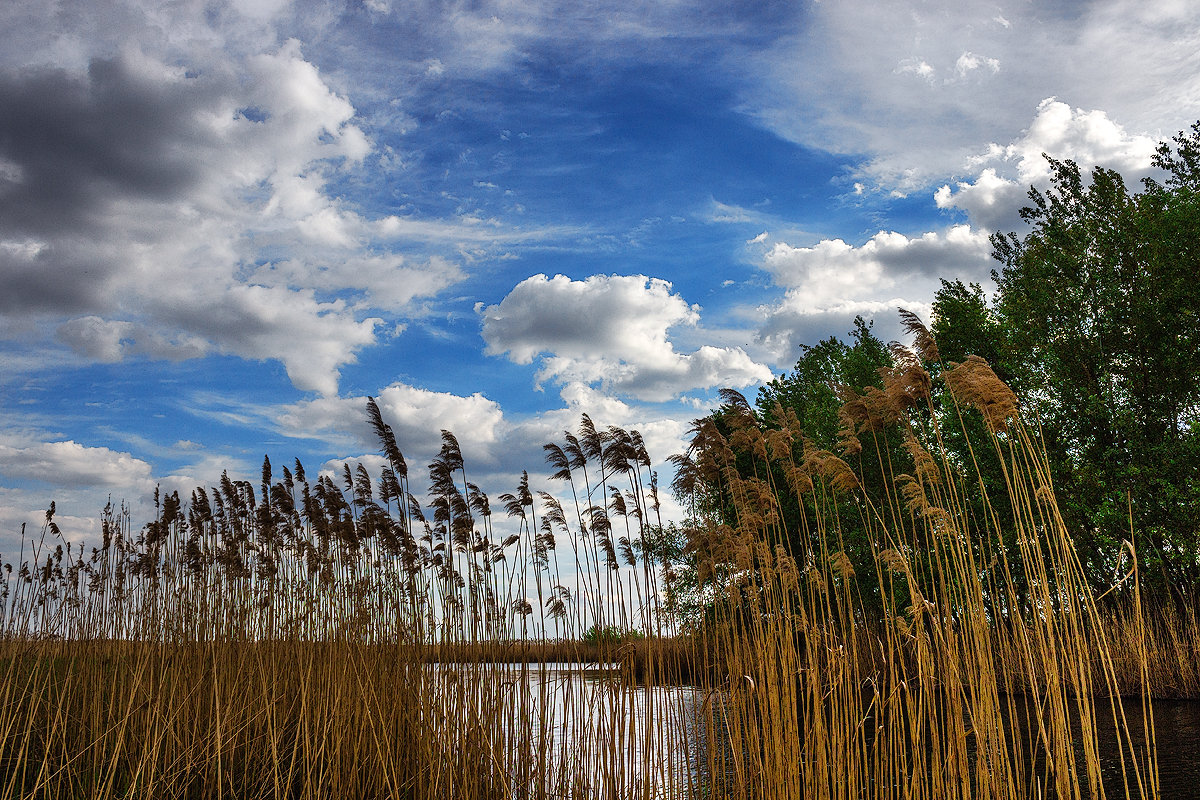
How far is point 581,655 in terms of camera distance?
5.98m

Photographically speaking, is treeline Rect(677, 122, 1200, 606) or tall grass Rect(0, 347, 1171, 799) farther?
treeline Rect(677, 122, 1200, 606)

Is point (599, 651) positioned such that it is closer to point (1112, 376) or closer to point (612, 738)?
point (612, 738)

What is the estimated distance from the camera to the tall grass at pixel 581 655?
3.92 metres

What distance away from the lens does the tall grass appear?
392 centimetres

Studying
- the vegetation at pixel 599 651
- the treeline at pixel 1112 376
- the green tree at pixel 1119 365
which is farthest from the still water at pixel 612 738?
the green tree at pixel 1119 365

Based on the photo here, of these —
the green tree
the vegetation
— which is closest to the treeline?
the green tree

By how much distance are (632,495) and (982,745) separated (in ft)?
9.70

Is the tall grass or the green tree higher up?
the green tree

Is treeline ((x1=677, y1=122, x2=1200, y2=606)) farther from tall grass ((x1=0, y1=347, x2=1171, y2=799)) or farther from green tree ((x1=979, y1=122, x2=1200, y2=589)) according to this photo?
tall grass ((x1=0, y1=347, x2=1171, y2=799))

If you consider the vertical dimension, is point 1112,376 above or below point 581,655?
above

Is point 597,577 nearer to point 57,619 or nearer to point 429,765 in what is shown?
point 429,765

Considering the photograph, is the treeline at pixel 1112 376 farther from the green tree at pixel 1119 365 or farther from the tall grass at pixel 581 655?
the tall grass at pixel 581 655

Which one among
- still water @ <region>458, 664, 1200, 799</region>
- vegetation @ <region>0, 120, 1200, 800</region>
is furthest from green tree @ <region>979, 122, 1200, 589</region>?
still water @ <region>458, 664, 1200, 799</region>

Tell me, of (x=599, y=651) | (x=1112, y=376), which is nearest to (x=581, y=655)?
(x=599, y=651)
